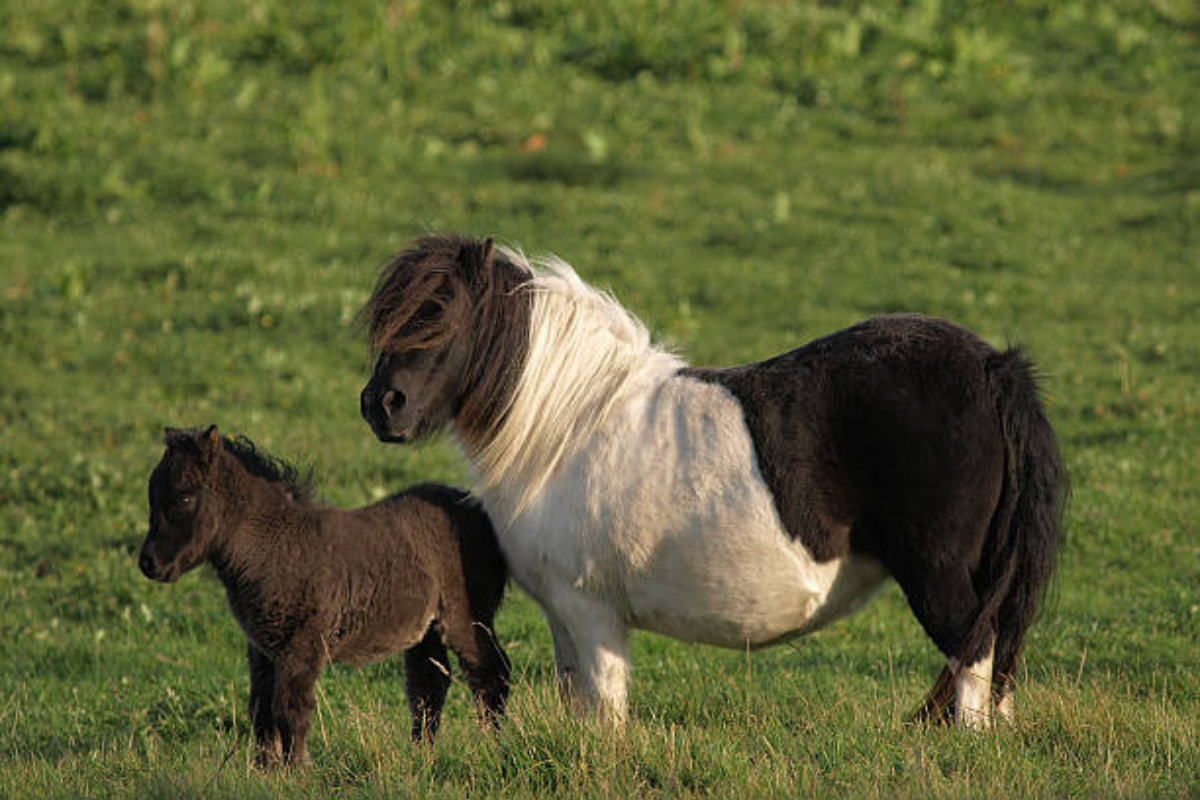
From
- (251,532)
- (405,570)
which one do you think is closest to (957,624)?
(405,570)

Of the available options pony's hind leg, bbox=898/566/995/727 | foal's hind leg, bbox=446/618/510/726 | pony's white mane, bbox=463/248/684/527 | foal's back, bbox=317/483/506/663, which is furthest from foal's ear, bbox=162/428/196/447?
pony's hind leg, bbox=898/566/995/727

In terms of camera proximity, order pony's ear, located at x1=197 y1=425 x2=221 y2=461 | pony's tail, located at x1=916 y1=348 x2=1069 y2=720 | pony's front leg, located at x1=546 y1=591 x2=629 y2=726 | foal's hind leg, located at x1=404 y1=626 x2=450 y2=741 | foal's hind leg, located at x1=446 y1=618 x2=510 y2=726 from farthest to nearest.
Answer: foal's hind leg, located at x1=404 y1=626 x2=450 y2=741
foal's hind leg, located at x1=446 y1=618 x2=510 y2=726
pony's front leg, located at x1=546 y1=591 x2=629 y2=726
pony's tail, located at x1=916 y1=348 x2=1069 y2=720
pony's ear, located at x1=197 y1=425 x2=221 y2=461

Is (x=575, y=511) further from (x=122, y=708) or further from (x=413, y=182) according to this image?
(x=413, y=182)

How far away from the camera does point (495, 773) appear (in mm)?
5602

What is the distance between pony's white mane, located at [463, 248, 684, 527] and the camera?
630cm

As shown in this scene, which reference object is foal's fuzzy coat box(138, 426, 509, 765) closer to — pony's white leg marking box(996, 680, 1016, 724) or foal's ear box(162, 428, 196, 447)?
foal's ear box(162, 428, 196, 447)

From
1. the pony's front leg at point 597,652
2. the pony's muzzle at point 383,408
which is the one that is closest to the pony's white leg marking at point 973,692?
the pony's front leg at point 597,652

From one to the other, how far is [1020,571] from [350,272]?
12350 mm

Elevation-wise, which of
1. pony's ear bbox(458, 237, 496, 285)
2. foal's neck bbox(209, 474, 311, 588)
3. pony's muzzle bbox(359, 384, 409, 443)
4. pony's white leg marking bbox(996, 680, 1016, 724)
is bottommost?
pony's white leg marking bbox(996, 680, 1016, 724)

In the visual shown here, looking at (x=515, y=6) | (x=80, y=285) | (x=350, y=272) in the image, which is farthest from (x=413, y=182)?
(x=515, y=6)

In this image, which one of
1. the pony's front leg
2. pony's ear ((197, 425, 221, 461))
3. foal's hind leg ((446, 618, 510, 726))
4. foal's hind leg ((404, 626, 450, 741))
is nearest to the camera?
pony's ear ((197, 425, 221, 461))

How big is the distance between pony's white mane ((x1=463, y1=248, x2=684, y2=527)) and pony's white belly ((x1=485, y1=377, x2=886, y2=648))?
0.31 feet

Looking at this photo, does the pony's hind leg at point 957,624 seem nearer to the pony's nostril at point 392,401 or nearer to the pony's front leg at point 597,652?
the pony's front leg at point 597,652

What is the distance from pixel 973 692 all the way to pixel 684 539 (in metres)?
1.28
